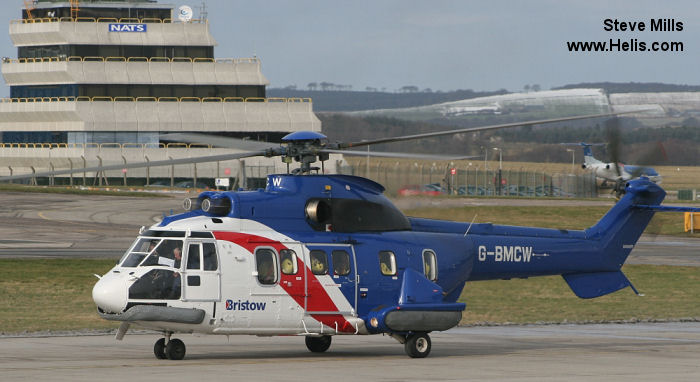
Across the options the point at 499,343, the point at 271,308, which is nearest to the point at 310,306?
the point at 271,308

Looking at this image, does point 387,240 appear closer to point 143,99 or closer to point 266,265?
point 266,265

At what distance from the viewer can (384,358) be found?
20.6 metres

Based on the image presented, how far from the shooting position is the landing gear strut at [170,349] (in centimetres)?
1895

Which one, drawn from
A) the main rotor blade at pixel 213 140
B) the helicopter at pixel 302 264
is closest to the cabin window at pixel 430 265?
the helicopter at pixel 302 264

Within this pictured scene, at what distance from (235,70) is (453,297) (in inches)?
3396

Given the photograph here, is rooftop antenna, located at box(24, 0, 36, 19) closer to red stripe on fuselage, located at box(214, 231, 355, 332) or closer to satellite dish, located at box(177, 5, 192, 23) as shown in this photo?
satellite dish, located at box(177, 5, 192, 23)

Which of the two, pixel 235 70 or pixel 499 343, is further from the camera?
pixel 235 70

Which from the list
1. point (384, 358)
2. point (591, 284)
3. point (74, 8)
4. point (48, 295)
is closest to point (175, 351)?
point (384, 358)

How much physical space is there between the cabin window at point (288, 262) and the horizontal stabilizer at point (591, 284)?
23.2 ft

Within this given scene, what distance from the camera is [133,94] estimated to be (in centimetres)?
10400

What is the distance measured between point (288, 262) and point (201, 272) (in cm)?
173

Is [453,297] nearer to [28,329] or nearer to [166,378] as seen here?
[166,378]

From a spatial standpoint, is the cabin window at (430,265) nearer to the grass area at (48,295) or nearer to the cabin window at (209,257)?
the cabin window at (209,257)

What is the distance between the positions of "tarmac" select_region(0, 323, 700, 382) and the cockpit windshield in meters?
1.78
